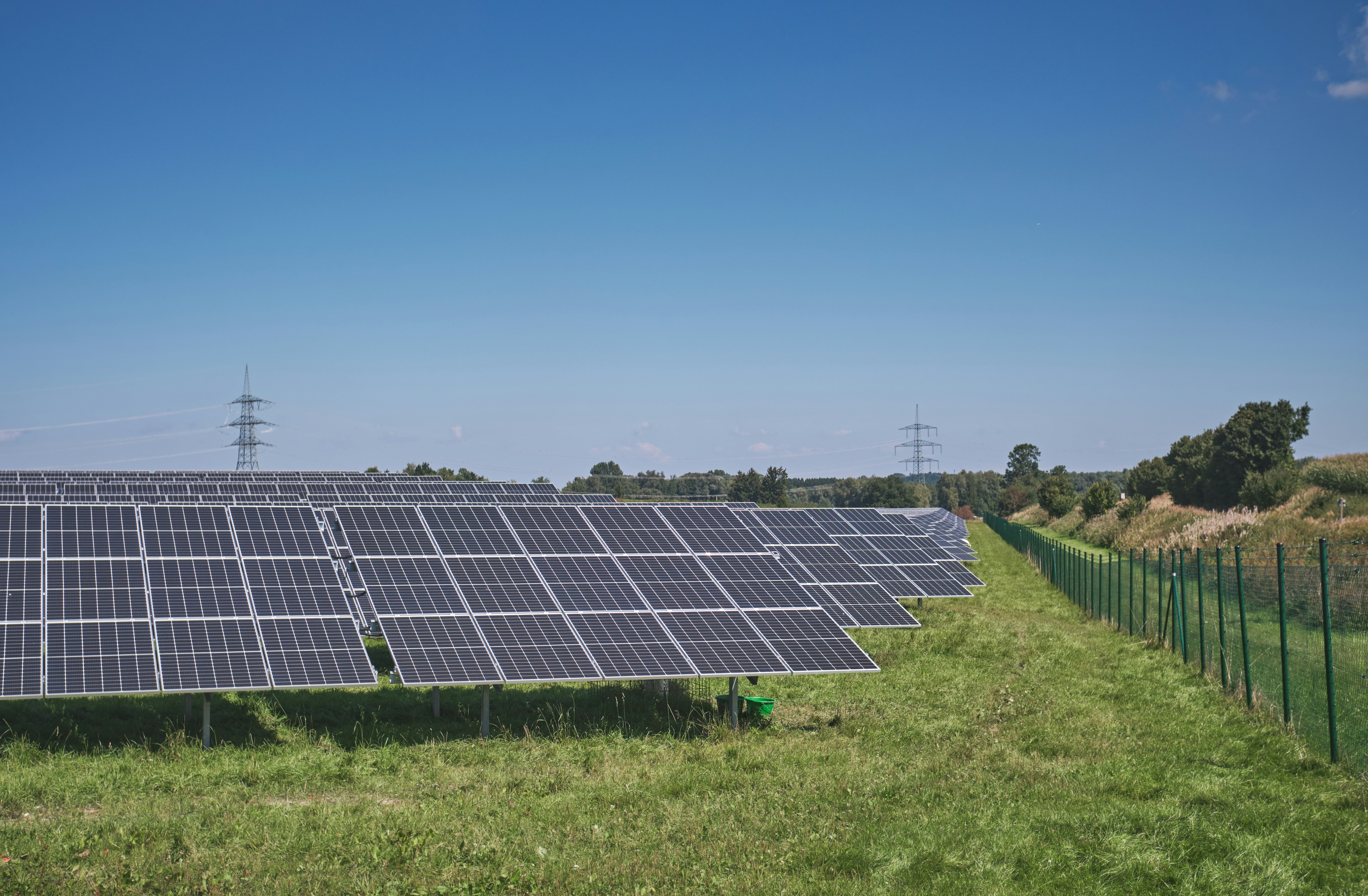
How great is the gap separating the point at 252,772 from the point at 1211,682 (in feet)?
54.6

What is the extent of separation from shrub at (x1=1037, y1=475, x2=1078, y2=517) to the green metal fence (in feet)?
254

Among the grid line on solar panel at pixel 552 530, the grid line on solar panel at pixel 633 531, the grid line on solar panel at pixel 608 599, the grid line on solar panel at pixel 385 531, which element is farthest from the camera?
the grid line on solar panel at pixel 633 531

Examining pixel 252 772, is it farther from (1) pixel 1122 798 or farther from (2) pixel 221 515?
(1) pixel 1122 798

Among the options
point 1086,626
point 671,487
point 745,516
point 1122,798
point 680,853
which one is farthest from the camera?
point 671,487

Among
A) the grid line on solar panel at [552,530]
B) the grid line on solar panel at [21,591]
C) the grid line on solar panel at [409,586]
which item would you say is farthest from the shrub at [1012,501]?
the grid line on solar panel at [21,591]

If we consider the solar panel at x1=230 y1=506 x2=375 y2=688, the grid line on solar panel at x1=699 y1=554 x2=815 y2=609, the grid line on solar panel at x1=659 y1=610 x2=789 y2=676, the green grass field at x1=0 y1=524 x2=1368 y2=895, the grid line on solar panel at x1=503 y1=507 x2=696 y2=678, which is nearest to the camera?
the green grass field at x1=0 y1=524 x2=1368 y2=895

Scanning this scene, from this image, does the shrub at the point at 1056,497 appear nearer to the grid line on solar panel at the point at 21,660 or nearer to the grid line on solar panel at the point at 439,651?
the grid line on solar panel at the point at 439,651

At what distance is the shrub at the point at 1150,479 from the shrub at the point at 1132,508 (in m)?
12.4

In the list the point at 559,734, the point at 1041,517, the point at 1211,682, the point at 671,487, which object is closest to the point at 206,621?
the point at 559,734

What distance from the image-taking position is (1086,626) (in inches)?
1120

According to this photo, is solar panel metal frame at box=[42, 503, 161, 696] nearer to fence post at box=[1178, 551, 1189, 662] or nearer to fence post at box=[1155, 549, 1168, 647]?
fence post at box=[1178, 551, 1189, 662]

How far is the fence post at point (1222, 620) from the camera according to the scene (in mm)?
17391

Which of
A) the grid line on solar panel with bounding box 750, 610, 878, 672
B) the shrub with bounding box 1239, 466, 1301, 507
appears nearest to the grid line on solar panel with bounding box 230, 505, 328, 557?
the grid line on solar panel with bounding box 750, 610, 878, 672

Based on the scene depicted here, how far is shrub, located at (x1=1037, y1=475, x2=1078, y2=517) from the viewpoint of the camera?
3996 inches
